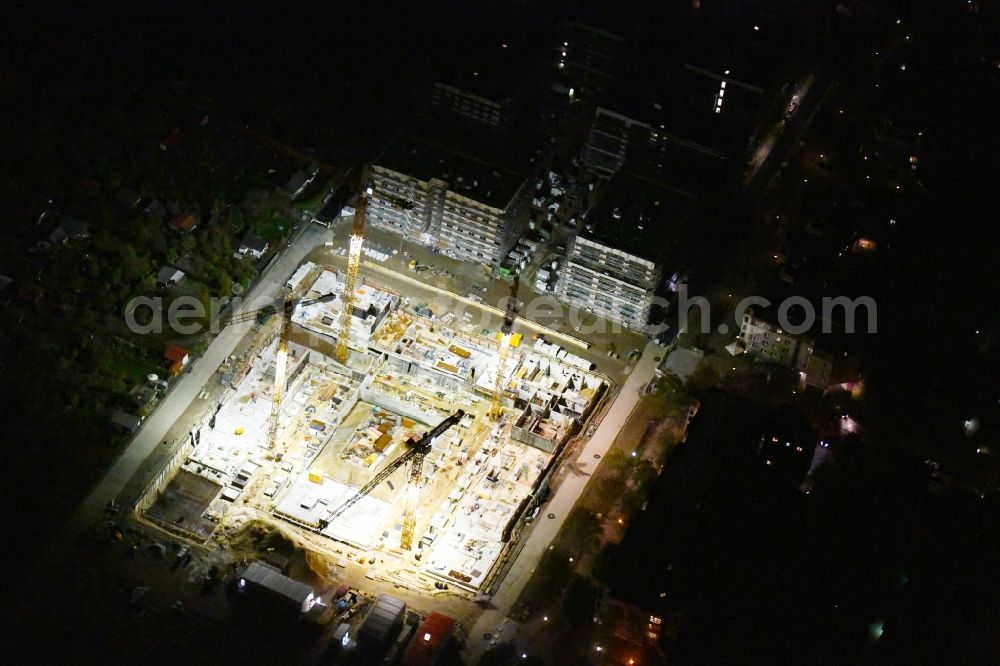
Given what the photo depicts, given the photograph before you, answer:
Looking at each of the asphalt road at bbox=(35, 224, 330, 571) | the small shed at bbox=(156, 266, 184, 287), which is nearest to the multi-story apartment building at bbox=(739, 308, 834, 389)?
the asphalt road at bbox=(35, 224, 330, 571)

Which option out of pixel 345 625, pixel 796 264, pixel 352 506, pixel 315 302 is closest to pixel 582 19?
pixel 796 264

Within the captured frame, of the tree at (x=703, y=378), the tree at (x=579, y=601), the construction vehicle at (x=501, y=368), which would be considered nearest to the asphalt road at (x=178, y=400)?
the construction vehicle at (x=501, y=368)

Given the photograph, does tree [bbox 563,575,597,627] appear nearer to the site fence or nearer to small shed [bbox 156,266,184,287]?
the site fence

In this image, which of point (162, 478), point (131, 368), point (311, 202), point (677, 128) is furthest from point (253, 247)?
point (677, 128)

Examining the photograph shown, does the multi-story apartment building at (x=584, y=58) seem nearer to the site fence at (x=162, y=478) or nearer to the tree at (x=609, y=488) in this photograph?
the tree at (x=609, y=488)

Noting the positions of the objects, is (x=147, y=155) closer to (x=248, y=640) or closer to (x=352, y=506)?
(x=352, y=506)

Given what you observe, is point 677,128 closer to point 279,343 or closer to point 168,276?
point 279,343
